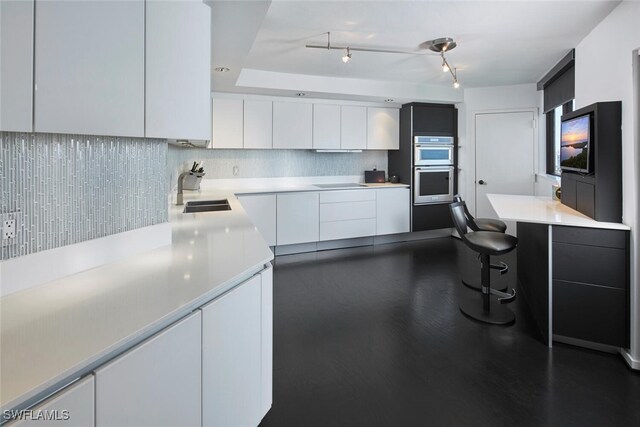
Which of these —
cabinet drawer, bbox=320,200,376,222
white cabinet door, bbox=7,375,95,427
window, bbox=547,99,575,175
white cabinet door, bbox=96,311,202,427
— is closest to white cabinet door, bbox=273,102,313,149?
cabinet drawer, bbox=320,200,376,222

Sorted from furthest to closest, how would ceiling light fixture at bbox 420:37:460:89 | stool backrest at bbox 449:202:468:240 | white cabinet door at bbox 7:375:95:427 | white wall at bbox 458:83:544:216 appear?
white wall at bbox 458:83:544:216 → ceiling light fixture at bbox 420:37:460:89 → stool backrest at bbox 449:202:468:240 → white cabinet door at bbox 7:375:95:427

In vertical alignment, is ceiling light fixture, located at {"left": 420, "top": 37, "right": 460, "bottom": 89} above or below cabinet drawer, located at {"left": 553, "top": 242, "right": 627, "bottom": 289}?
above

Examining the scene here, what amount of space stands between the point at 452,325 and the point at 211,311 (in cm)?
223

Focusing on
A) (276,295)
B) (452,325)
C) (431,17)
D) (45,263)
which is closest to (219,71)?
(431,17)

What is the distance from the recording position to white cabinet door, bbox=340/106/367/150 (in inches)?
223

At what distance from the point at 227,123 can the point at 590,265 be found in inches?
168

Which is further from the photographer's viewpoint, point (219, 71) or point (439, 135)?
point (439, 135)

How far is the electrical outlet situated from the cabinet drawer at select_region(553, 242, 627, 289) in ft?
9.74

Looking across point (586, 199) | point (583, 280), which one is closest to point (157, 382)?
point (583, 280)

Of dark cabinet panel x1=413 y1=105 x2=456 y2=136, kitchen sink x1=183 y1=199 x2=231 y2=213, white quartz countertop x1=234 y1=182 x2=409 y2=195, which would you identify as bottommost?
kitchen sink x1=183 y1=199 x2=231 y2=213

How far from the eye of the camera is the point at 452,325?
291 cm

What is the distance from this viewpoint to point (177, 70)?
5.49ft

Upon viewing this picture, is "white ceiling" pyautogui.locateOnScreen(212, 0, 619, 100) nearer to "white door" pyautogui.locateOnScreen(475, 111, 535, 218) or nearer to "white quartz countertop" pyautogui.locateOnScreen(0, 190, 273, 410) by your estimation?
"white door" pyautogui.locateOnScreen(475, 111, 535, 218)

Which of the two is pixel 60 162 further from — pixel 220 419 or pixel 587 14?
pixel 587 14
